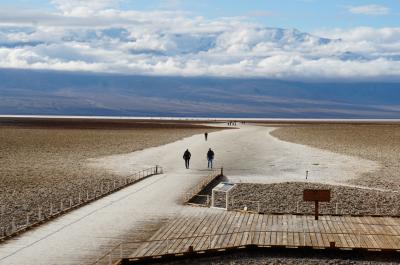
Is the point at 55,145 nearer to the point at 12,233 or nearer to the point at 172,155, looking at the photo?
the point at 172,155

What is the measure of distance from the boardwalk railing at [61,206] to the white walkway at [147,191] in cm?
47

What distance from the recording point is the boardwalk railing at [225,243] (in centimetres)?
2294

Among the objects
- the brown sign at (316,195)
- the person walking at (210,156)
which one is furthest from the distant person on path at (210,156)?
the brown sign at (316,195)

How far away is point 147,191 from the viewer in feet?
124

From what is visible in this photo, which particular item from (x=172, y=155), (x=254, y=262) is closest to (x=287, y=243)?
(x=254, y=262)

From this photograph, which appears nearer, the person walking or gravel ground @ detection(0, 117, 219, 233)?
gravel ground @ detection(0, 117, 219, 233)

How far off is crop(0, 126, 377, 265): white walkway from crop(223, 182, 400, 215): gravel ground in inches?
129

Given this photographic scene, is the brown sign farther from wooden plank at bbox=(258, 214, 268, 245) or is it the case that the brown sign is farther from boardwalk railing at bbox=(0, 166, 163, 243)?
boardwalk railing at bbox=(0, 166, 163, 243)

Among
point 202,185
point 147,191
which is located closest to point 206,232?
point 147,191

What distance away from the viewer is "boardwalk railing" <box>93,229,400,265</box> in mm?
22938

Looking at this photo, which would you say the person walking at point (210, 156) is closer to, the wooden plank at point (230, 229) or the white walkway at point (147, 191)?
the white walkway at point (147, 191)

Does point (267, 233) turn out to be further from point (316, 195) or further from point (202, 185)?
point (202, 185)

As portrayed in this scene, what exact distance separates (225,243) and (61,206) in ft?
33.4

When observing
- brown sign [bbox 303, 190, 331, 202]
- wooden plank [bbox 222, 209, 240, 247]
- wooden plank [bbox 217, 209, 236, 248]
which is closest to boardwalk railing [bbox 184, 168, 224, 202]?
wooden plank [bbox 222, 209, 240, 247]
